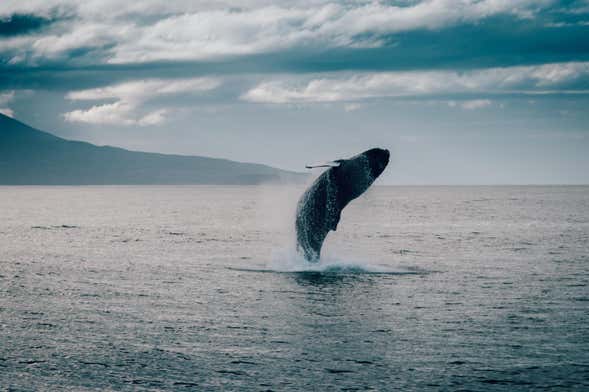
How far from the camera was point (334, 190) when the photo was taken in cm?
3036

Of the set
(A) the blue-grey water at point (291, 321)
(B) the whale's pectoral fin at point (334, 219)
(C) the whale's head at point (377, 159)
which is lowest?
(A) the blue-grey water at point (291, 321)

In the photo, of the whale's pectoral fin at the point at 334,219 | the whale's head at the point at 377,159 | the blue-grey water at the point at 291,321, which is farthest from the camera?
the whale's pectoral fin at the point at 334,219

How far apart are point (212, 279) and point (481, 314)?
1329cm

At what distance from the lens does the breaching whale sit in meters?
29.0

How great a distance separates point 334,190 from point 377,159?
8.17 ft

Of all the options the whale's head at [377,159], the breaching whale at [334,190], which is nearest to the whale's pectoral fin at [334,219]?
the breaching whale at [334,190]

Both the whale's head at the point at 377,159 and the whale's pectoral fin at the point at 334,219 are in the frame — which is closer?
the whale's head at the point at 377,159

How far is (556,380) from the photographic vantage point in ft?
59.2

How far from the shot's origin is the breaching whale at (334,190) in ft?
95.0

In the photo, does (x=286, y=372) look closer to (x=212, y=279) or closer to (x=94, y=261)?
(x=212, y=279)

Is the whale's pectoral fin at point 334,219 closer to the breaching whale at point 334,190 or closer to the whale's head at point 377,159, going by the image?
the breaching whale at point 334,190

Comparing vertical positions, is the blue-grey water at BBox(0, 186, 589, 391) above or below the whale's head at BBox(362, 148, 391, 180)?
below

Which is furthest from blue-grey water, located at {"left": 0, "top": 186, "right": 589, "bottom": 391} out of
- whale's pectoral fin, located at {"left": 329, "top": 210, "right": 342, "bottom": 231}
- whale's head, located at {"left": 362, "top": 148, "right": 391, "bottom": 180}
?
whale's head, located at {"left": 362, "top": 148, "right": 391, "bottom": 180}

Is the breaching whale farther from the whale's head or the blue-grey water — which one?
the blue-grey water
